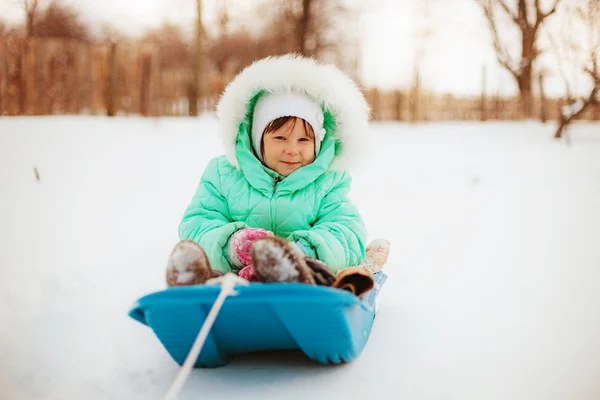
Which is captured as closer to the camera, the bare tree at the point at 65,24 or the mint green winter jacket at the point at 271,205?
the mint green winter jacket at the point at 271,205

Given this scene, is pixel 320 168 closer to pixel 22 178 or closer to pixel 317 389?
pixel 317 389

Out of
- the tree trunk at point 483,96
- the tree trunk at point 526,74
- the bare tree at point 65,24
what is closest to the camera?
the tree trunk at point 526,74

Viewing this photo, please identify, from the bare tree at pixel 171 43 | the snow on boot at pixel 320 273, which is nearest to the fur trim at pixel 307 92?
the snow on boot at pixel 320 273

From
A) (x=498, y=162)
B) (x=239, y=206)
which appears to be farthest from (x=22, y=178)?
(x=498, y=162)

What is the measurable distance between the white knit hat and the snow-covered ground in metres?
0.81

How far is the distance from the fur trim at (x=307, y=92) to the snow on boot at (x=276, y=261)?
2.50 feet

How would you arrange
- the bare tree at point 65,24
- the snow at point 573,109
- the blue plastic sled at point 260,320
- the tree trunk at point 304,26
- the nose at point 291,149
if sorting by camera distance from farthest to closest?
the tree trunk at point 304,26 → the bare tree at point 65,24 → the snow at point 573,109 → the nose at point 291,149 → the blue plastic sled at point 260,320

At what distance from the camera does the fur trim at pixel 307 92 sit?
7.11 ft

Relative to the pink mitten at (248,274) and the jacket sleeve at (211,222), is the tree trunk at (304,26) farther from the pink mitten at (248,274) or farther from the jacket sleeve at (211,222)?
the pink mitten at (248,274)

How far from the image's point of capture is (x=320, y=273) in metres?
1.62

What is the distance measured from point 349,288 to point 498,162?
586cm

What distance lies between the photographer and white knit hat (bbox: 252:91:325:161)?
212 centimetres

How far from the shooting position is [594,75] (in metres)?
7.22

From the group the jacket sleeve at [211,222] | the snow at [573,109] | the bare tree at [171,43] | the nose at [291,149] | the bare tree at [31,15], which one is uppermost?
the bare tree at [171,43]
